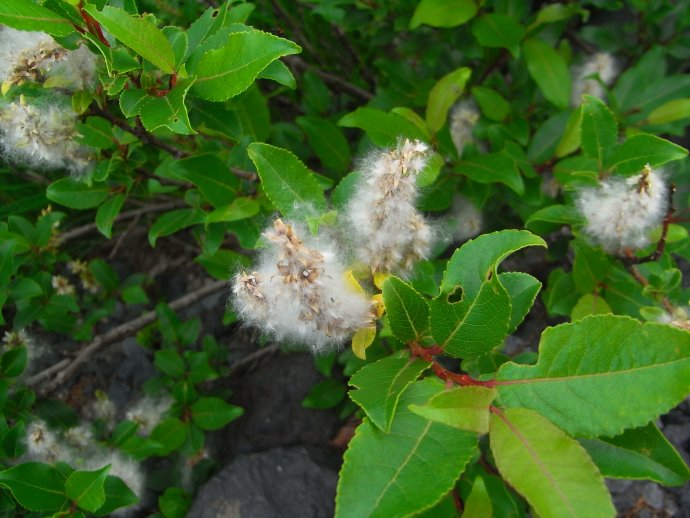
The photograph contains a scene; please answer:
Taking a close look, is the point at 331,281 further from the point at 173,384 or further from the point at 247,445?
the point at 247,445

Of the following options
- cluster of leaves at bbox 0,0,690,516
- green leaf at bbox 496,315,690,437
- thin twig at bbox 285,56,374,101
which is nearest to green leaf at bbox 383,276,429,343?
cluster of leaves at bbox 0,0,690,516

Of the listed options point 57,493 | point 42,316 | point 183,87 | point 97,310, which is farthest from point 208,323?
point 183,87

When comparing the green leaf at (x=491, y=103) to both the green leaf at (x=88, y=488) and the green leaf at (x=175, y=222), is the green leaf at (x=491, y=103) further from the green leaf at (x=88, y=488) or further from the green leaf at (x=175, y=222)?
the green leaf at (x=88, y=488)

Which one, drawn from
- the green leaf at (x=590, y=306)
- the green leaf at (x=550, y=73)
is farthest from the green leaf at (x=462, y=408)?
the green leaf at (x=550, y=73)

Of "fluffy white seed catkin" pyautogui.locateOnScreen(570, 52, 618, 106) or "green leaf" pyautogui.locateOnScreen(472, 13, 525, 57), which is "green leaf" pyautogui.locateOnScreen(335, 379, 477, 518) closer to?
"green leaf" pyautogui.locateOnScreen(472, 13, 525, 57)

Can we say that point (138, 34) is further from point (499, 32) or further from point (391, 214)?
point (499, 32)

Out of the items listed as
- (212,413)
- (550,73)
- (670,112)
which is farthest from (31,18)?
(670,112)
